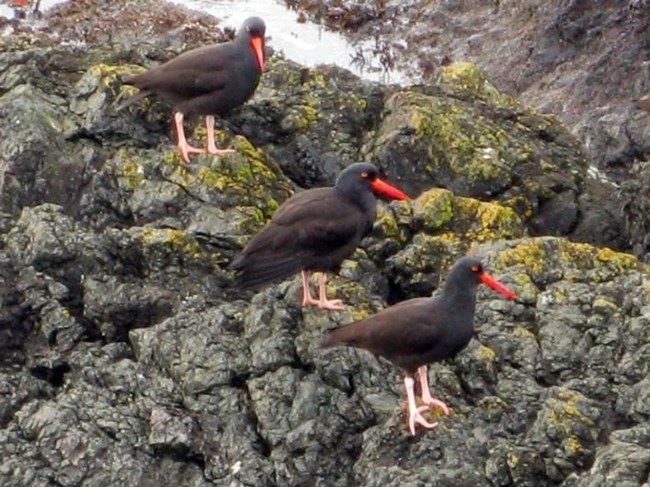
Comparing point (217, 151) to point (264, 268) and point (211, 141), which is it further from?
point (264, 268)

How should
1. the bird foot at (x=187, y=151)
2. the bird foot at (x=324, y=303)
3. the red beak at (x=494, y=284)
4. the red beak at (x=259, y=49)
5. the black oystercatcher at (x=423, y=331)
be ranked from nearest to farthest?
the black oystercatcher at (x=423, y=331), the red beak at (x=494, y=284), the bird foot at (x=324, y=303), the bird foot at (x=187, y=151), the red beak at (x=259, y=49)

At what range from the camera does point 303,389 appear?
1220 centimetres

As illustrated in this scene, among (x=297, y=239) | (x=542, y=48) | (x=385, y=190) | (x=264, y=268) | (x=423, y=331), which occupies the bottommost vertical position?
(x=542, y=48)

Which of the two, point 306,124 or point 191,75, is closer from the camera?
point 191,75

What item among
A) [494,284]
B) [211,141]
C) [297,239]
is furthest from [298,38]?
[494,284]

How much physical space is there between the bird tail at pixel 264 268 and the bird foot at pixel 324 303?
10.5 inches

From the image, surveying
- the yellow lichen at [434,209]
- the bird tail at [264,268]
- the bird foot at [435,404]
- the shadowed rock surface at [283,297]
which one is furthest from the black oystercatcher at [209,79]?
the bird foot at [435,404]

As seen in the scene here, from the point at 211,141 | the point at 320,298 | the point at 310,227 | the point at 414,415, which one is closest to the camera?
the point at 414,415

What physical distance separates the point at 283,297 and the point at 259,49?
3.10m

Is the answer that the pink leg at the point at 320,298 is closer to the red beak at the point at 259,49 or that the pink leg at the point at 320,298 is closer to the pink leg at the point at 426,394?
the pink leg at the point at 426,394

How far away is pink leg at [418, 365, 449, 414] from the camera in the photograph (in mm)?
11953

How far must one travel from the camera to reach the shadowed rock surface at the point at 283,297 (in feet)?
38.8

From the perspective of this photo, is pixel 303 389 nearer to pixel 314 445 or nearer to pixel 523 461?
pixel 314 445

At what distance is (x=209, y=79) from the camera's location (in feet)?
→ 48.7
